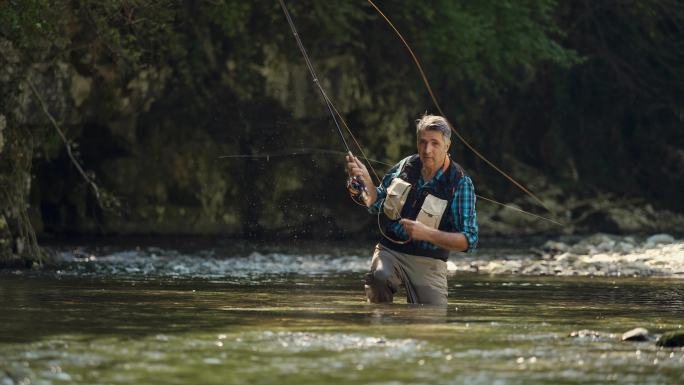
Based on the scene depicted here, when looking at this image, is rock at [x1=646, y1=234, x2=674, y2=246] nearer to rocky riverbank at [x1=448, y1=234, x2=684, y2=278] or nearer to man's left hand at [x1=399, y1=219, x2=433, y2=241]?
rocky riverbank at [x1=448, y1=234, x2=684, y2=278]

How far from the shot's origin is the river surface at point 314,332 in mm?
6562

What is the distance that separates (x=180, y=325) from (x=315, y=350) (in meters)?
1.48

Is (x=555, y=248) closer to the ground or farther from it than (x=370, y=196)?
closer to the ground

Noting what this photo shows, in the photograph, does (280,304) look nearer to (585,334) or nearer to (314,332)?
(314,332)

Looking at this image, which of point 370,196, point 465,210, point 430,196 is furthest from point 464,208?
point 370,196

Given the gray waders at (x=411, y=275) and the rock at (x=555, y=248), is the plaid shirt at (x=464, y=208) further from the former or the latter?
the rock at (x=555, y=248)

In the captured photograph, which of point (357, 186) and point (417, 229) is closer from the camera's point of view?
point (417, 229)

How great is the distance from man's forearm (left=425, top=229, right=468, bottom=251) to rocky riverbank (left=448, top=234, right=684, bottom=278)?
7023 millimetres

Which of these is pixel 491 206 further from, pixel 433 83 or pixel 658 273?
pixel 658 273

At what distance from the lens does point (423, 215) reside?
383 inches

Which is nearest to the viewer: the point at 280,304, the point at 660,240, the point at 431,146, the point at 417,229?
the point at 417,229

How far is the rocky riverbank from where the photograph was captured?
16.7 m

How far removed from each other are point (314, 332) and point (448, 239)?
5.58 ft

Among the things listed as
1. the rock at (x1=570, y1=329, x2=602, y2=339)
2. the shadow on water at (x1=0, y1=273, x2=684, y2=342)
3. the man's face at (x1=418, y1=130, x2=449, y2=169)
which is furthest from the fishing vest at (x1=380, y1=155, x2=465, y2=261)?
the rock at (x1=570, y1=329, x2=602, y2=339)
